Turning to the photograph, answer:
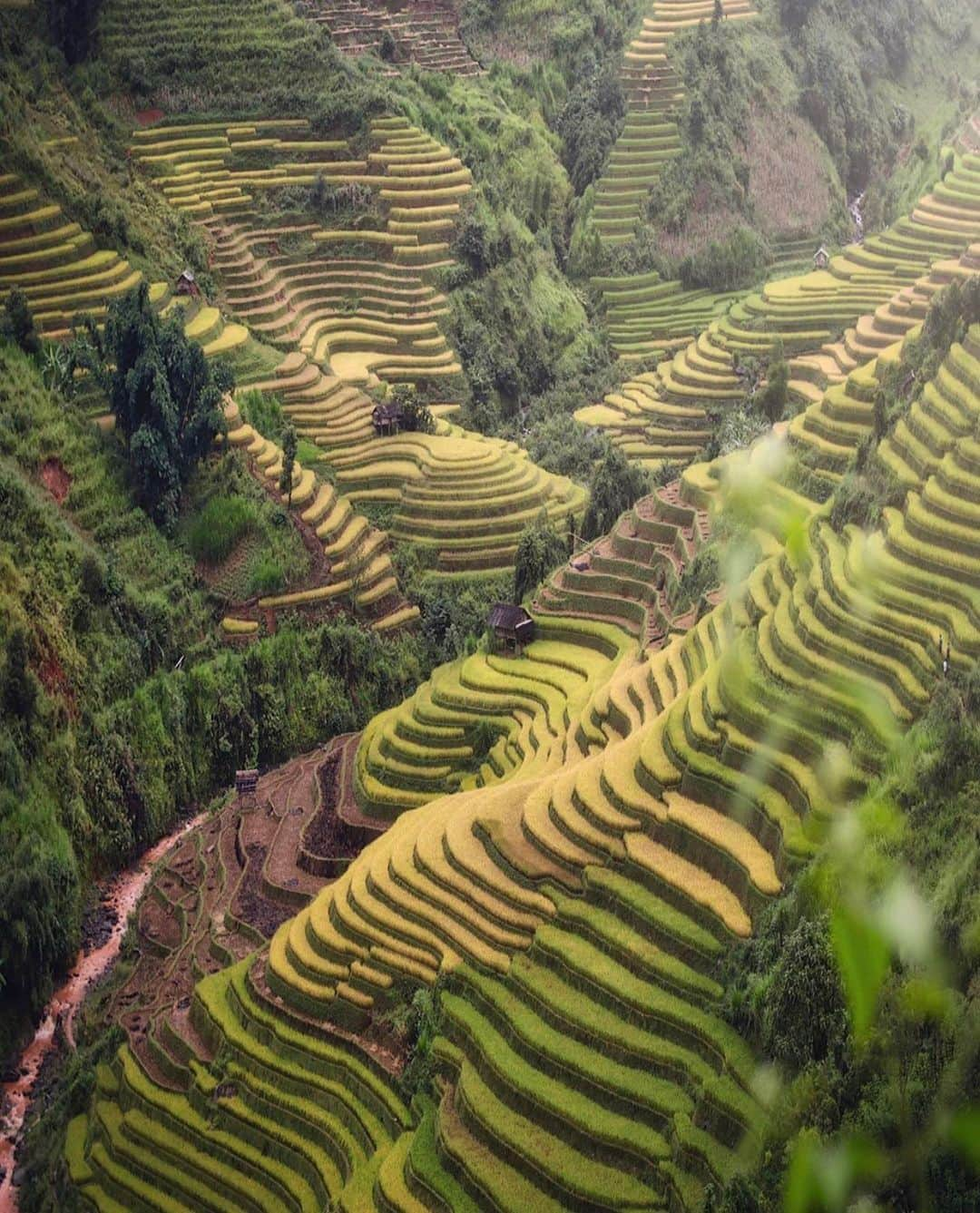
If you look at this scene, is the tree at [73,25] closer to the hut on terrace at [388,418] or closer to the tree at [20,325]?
the tree at [20,325]

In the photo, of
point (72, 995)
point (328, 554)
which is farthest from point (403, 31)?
point (72, 995)

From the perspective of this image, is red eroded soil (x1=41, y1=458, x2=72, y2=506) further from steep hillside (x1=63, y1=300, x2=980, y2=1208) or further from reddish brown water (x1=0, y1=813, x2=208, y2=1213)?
steep hillside (x1=63, y1=300, x2=980, y2=1208)

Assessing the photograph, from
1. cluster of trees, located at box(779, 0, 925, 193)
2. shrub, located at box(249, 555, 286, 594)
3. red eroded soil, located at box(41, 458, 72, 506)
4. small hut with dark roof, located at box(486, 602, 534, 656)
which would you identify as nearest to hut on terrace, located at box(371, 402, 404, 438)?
shrub, located at box(249, 555, 286, 594)

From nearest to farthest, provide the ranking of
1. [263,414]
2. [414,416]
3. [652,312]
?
[263,414]
[414,416]
[652,312]

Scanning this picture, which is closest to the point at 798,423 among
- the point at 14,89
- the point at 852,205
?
the point at 14,89

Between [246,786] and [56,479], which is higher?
[56,479]

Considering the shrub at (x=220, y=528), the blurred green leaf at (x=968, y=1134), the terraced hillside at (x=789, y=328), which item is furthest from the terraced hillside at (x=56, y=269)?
the blurred green leaf at (x=968, y=1134)

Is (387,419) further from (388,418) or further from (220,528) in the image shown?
(220,528)

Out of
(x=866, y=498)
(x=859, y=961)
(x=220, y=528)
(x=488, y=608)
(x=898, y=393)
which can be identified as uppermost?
(x=859, y=961)
